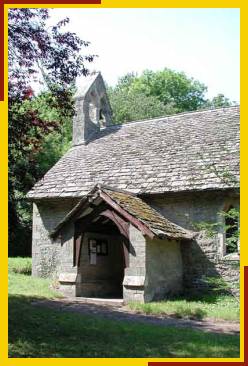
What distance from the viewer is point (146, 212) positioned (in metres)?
15.6

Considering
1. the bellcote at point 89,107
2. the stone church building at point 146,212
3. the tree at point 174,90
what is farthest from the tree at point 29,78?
the tree at point 174,90

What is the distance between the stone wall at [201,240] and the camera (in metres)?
15.7

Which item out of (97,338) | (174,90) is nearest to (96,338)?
(97,338)

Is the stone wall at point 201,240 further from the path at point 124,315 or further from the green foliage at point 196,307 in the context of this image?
the path at point 124,315

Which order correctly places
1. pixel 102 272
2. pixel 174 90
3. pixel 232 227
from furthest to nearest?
pixel 174 90 → pixel 102 272 → pixel 232 227

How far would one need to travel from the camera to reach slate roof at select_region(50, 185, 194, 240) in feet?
46.9

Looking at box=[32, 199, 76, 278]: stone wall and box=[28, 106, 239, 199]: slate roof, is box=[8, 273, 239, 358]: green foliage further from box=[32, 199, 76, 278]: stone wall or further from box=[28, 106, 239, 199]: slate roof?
box=[32, 199, 76, 278]: stone wall

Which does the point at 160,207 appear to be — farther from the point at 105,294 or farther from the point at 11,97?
the point at 11,97

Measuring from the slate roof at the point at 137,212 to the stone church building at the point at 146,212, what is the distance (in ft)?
0.12

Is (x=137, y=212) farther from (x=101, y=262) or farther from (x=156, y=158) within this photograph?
(x=156, y=158)

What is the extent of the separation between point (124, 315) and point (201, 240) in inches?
199

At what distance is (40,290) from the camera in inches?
611
